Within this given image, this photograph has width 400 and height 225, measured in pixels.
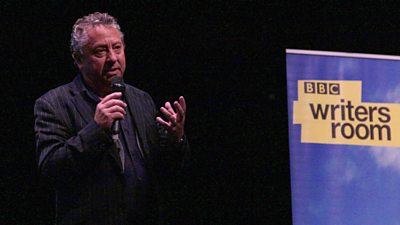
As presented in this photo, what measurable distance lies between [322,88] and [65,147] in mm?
1426

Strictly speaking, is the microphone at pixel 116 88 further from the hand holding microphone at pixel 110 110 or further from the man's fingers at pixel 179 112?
the man's fingers at pixel 179 112

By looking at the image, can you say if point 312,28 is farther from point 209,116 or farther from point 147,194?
point 147,194

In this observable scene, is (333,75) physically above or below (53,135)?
above

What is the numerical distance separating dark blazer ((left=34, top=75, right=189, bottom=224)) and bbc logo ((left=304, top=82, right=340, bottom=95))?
991mm

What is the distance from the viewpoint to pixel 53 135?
195cm

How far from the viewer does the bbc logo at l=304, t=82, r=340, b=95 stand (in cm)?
295

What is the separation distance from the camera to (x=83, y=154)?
1854 millimetres

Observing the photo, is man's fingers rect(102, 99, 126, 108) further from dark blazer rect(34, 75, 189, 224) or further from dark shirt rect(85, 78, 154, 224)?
dark shirt rect(85, 78, 154, 224)

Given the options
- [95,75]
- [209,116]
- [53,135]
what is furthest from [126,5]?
[53,135]

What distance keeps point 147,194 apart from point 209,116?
4.16 ft

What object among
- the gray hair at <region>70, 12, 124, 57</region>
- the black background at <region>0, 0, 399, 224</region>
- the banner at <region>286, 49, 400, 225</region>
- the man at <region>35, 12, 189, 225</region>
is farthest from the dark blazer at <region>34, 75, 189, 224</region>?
the black background at <region>0, 0, 399, 224</region>

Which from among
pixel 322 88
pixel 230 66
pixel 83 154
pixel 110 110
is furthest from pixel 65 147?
pixel 230 66

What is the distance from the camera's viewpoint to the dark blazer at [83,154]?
187 cm

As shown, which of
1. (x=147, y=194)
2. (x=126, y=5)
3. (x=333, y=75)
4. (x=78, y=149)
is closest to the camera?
(x=78, y=149)
